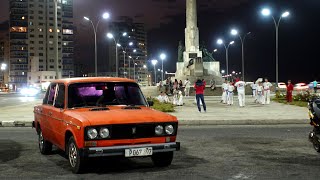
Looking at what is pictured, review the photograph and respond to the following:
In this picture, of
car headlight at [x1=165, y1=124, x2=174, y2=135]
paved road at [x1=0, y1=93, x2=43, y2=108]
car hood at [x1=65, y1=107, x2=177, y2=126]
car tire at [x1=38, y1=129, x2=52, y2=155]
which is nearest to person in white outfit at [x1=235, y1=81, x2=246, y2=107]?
paved road at [x1=0, y1=93, x2=43, y2=108]

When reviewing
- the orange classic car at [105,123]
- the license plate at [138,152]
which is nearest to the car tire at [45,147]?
the orange classic car at [105,123]

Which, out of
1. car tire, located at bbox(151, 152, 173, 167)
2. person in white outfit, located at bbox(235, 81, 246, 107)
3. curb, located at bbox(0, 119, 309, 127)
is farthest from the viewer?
person in white outfit, located at bbox(235, 81, 246, 107)

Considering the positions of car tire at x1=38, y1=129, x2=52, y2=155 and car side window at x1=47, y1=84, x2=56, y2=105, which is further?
car tire at x1=38, y1=129, x2=52, y2=155

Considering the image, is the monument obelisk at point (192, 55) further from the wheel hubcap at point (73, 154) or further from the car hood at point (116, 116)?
the wheel hubcap at point (73, 154)

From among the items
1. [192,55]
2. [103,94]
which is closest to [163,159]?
[103,94]

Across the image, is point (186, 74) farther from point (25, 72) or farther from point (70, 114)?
point (25, 72)

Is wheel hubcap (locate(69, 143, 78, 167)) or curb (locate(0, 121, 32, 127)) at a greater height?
wheel hubcap (locate(69, 143, 78, 167))

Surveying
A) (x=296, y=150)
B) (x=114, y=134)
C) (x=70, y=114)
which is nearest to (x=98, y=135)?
(x=114, y=134)

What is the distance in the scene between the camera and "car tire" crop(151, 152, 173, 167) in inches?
336

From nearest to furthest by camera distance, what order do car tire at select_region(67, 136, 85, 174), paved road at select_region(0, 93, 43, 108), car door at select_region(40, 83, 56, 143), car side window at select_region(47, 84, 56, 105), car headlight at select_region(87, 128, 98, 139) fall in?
car headlight at select_region(87, 128, 98, 139) → car tire at select_region(67, 136, 85, 174) → car door at select_region(40, 83, 56, 143) → car side window at select_region(47, 84, 56, 105) → paved road at select_region(0, 93, 43, 108)

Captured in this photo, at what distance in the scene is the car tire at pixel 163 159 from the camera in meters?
8.52

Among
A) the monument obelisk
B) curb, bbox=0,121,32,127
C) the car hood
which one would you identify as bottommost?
curb, bbox=0,121,32,127

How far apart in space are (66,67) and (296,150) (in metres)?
161

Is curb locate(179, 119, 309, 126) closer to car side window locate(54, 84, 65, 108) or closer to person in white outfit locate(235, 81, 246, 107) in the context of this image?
person in white outfit locate(235, 81, 246, 107)
